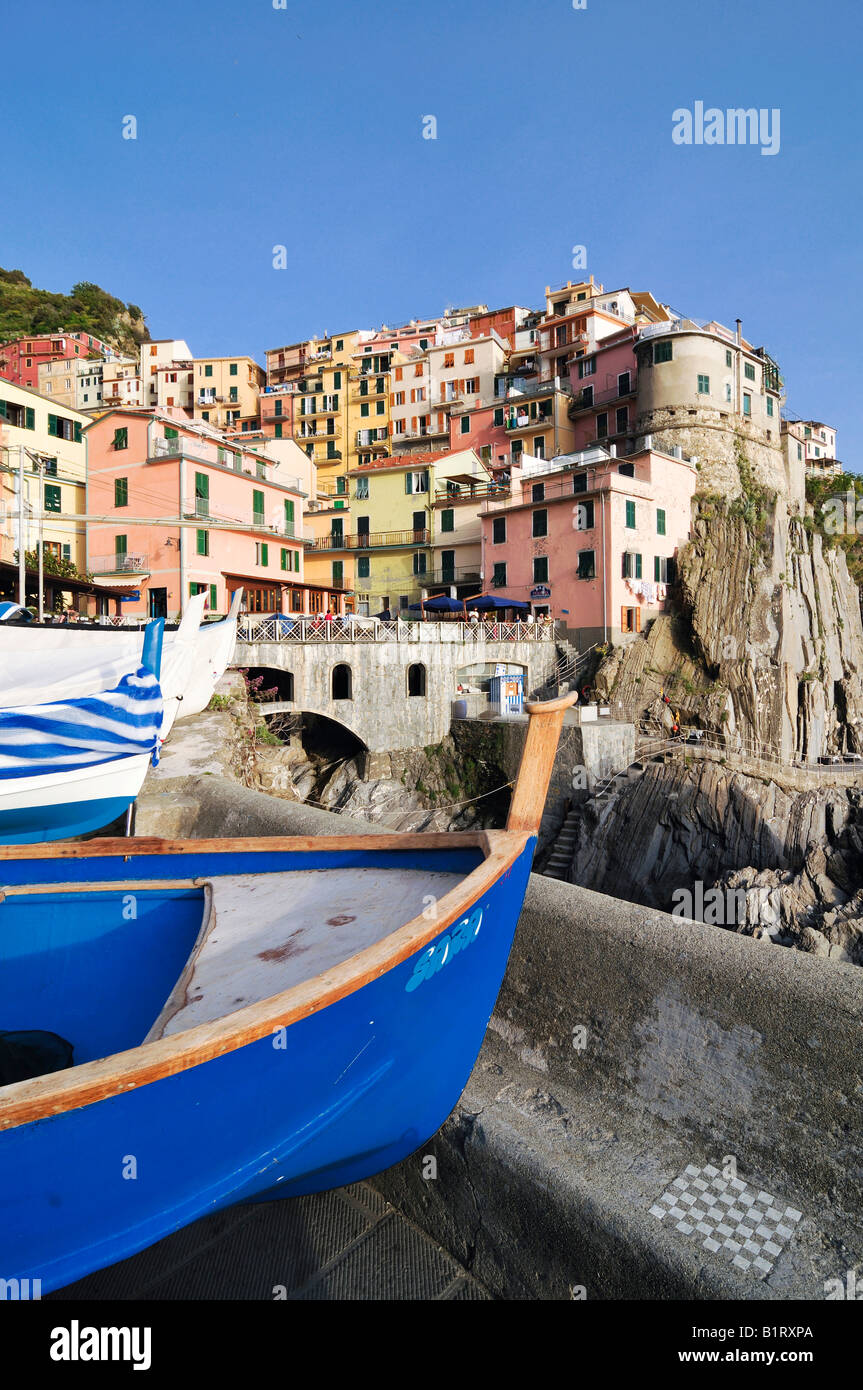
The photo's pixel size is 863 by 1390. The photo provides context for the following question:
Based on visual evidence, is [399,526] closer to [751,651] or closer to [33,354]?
[751,651]

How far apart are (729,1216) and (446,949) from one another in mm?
1520

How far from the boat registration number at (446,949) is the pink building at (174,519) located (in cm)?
2846

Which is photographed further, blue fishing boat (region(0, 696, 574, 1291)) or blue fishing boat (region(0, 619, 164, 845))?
blue fishing boat (region(0, 619, 164, 845))

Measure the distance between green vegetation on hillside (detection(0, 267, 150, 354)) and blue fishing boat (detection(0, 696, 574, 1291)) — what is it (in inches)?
3312

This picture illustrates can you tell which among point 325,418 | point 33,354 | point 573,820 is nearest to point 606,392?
point 325,418

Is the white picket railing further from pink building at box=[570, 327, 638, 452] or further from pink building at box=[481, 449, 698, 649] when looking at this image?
pink building at box=[570, 327, 638, 452]

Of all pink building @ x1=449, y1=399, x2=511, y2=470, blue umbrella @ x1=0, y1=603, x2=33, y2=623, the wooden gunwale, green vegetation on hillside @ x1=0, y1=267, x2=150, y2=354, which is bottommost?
the wooden gunwale

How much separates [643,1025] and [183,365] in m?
73.2

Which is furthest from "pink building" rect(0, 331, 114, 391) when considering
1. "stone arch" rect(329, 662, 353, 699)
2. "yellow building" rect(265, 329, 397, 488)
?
"stone arch" rect(329, 662, 353, 699)

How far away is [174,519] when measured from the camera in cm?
3088

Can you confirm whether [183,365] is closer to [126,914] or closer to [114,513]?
[114,513]

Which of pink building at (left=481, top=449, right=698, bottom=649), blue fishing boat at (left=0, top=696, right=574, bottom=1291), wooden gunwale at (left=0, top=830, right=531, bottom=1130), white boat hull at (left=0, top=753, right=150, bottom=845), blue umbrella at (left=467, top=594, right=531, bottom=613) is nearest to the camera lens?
wooden gunwale at (left=0, top=830, right=531, bottom=1130)

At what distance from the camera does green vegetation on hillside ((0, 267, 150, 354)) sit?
74188 mm
